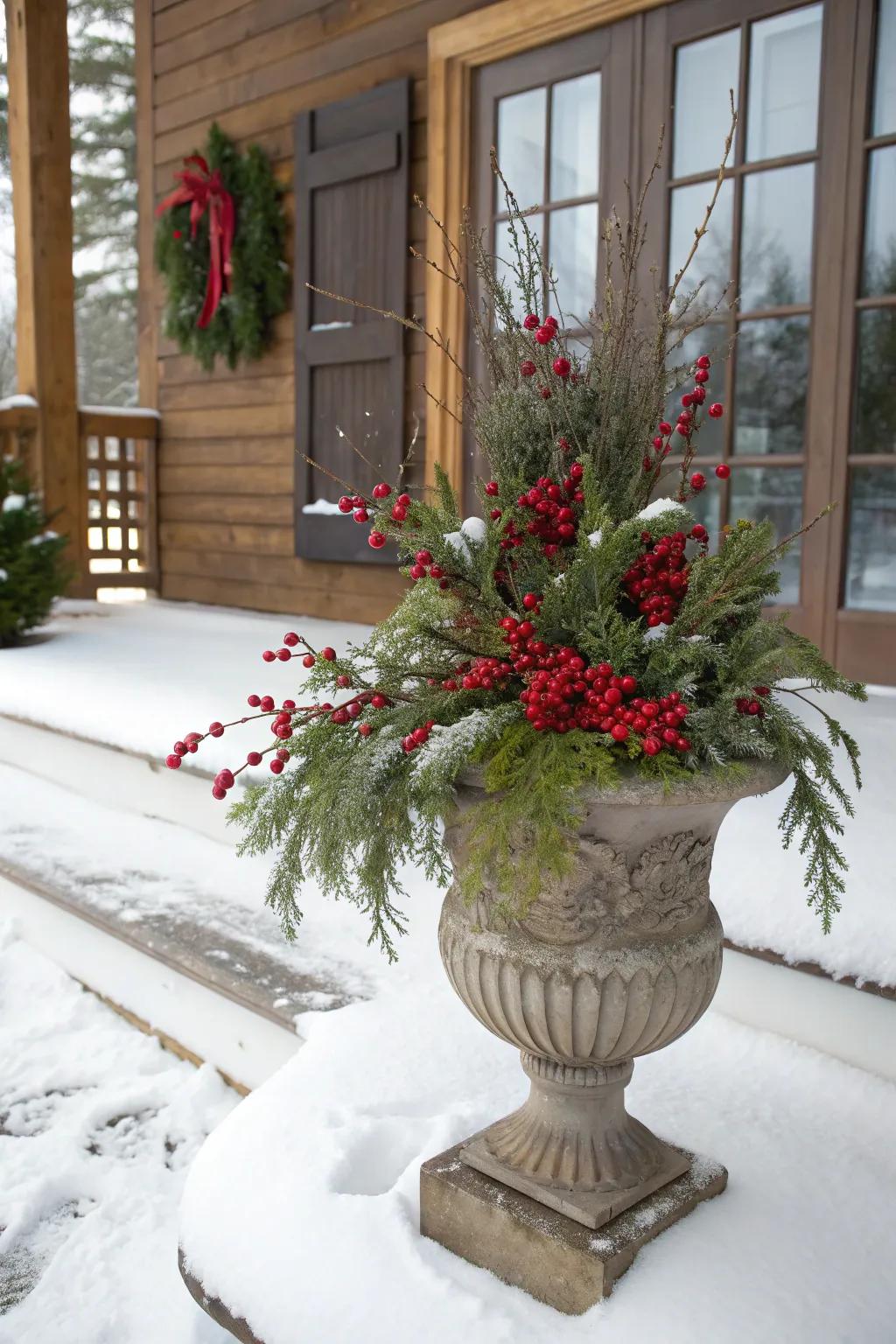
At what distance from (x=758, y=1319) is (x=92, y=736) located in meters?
2.08

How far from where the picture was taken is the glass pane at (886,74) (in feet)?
9.06

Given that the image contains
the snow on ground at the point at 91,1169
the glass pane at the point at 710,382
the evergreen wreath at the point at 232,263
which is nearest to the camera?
the snow on ground at the point at 91,1169

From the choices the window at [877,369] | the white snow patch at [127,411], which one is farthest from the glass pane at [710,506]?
the white snow patch at [127,411]

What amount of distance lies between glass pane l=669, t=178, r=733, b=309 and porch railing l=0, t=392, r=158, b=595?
2.81 metres

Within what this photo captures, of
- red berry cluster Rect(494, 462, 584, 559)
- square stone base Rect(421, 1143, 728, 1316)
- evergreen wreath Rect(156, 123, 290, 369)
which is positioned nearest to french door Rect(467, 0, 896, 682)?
evergreen wreath Rect(156, 123, 290, 369)

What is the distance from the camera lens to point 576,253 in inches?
140

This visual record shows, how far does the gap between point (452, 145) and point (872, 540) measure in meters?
1.97

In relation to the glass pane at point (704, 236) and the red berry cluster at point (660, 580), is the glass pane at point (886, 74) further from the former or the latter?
the red berry cluster at point (660, 580)

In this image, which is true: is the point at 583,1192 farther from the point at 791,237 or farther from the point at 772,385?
the point at 791,237

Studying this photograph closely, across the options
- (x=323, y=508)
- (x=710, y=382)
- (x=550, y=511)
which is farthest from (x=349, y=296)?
(x=550, y=511)

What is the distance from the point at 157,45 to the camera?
4.99 meters

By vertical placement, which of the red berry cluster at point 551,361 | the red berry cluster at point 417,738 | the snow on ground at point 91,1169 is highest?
the red berry cluster at point 551,361

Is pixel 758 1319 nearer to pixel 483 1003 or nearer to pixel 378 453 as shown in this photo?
pixel 483 1003

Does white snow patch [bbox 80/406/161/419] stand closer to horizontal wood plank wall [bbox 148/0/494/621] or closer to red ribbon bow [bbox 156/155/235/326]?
horizontal wood plank wall [bbox 148/0/494/621]
